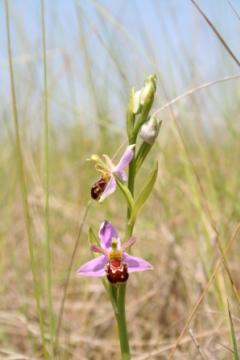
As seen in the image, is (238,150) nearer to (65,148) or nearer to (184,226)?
(184,226)

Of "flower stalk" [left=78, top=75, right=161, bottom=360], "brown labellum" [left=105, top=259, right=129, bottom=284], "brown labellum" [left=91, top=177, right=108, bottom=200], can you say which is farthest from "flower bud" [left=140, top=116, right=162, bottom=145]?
"brown labellum" [left=105, top=259, right=129, bottom=284]

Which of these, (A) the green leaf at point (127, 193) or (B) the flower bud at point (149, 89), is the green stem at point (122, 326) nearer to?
(A) the green leaf at point (127, 193)

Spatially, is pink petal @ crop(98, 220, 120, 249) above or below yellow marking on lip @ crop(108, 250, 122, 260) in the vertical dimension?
above

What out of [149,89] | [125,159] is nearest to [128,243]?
[125,159]

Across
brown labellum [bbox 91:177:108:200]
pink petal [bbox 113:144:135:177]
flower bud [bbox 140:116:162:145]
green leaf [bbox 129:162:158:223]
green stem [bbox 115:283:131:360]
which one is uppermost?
flower bud [bbox 140:116:162:145]

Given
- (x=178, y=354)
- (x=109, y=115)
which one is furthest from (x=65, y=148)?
(x=178, y=354)

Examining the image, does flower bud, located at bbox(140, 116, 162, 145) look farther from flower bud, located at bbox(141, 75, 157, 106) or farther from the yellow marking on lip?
the yellow marking on lip

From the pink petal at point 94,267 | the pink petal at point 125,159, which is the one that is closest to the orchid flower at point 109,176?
the pink petal at point 125,159
